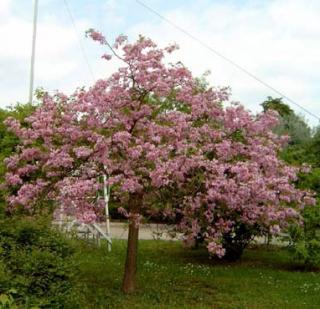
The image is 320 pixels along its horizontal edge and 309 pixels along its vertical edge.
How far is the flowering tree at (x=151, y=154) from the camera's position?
26.9ft

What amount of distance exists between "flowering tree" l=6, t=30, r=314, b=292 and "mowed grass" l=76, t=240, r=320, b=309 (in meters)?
0.72

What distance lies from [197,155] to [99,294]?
259cm

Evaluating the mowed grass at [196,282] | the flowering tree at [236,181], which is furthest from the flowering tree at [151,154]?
the mowed grass at [196,282]

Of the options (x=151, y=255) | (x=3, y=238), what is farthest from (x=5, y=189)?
(x=151, y=255)

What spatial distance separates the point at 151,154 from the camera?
26.0 feet

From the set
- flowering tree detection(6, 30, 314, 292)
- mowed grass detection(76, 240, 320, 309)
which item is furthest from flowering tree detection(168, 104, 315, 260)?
mowed grass detection(76, 240, 320, 309)

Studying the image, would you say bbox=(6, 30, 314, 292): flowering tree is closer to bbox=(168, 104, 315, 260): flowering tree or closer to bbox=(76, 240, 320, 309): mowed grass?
bbox=(168, 104, 315, 260): flowering tree

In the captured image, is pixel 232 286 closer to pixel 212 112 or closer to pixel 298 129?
pixel 212 112

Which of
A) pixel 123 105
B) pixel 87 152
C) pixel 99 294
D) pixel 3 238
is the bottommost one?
pixel 99 294

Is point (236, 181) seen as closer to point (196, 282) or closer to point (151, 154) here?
point (151, 154)

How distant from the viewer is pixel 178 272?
37.9 ft

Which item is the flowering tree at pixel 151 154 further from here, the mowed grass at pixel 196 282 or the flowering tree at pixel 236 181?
the mowed grass at pixel 196 282

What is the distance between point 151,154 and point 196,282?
3.48 meters

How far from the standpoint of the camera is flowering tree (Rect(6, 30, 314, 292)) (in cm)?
821
